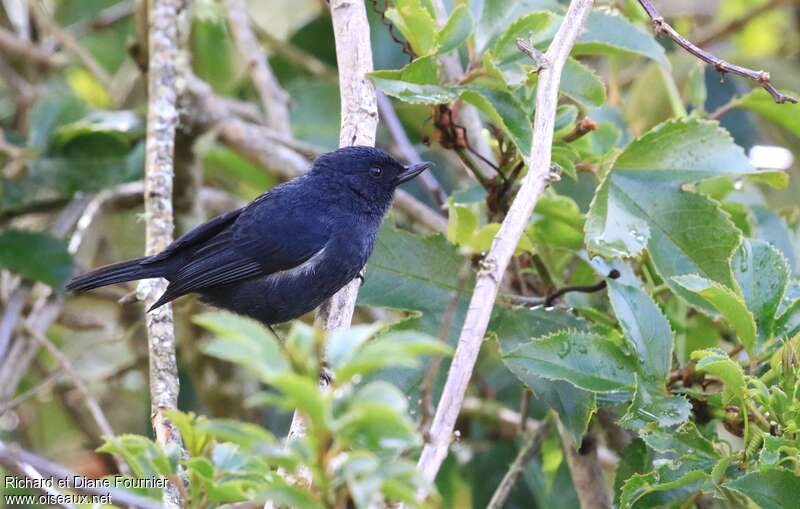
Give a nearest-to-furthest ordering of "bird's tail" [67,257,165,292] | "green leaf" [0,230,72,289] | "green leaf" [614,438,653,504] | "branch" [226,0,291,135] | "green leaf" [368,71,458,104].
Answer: "green leaf" [368,71,458,104] < "green leaf" [614,438,653,504] < "bird's tail" [67,257,165,292] < "green leaf" [0,230,72,289] < "branch" [226,0,291,135]

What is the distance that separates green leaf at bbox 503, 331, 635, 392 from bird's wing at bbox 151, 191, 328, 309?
4.96 ft

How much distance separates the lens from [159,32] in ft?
14.0

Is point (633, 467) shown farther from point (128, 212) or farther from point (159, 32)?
point (128, 212)

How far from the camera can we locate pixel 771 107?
3.77 metres

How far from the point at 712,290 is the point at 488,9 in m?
1.36

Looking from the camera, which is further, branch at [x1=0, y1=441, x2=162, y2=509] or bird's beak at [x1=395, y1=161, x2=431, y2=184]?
bird's beak at [x1=395, y1=161, x2=431, y2=184]

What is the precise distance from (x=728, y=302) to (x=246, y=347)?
5.48 feet

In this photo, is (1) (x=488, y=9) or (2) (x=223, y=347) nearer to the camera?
(2) (x=223, y=347)

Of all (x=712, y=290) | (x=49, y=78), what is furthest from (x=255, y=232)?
(x=49, y=78)

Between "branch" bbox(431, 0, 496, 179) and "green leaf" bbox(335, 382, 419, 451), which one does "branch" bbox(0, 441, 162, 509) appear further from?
"branch" bbox(431, 0, 496, 179)

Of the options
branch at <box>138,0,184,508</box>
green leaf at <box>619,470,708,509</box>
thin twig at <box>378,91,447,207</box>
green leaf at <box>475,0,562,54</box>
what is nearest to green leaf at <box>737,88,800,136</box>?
green leaf at <box>475,0,562,54</box>

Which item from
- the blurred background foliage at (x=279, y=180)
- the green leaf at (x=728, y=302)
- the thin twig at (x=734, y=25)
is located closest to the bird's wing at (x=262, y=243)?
the blurred background foliage at (x=279, y=180)

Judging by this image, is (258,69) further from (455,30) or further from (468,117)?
(455,30)

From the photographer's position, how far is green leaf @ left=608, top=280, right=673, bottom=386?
9.29ft
